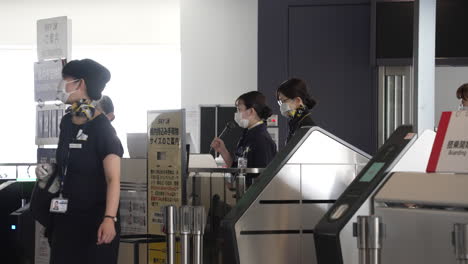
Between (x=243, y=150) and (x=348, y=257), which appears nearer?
(x=348, y=257)

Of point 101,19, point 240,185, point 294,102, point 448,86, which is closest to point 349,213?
point 240,185

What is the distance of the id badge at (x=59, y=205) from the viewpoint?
164 inches

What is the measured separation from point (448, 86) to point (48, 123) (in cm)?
560

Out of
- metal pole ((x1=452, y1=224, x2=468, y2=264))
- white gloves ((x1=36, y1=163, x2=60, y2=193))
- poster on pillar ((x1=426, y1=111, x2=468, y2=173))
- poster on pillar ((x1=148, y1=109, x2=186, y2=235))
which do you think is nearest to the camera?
metal pole ((x1=452, y1=224, x2=468, y2=264))

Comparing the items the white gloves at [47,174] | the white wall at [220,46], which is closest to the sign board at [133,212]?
the white gloves at [47,174]

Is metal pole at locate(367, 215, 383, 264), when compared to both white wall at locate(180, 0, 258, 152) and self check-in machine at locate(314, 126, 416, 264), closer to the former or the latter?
self check-in machine at locate(314, 126, 416, 264)

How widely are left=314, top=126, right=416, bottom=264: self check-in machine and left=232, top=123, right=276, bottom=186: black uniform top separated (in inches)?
76.1

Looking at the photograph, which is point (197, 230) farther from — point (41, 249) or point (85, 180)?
point (41, 249)

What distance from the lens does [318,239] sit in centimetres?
344

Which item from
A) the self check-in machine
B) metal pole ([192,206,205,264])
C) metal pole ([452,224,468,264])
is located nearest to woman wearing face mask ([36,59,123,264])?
metal pole ([192,206,205,264])

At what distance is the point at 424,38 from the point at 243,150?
6.92ft

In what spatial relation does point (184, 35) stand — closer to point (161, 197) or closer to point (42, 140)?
point (42, 140)

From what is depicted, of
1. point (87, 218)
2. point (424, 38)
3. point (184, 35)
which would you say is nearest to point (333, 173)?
point (424, 38)

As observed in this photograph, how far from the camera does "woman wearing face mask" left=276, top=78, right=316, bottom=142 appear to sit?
542cm
